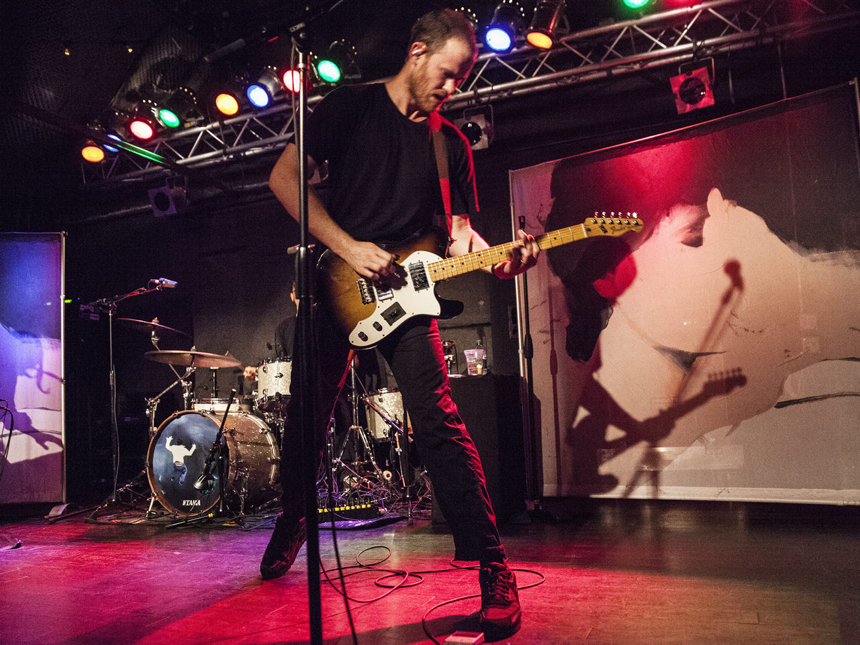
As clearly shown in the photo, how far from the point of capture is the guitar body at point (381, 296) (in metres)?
2.33

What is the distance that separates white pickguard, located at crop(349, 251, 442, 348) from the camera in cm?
233

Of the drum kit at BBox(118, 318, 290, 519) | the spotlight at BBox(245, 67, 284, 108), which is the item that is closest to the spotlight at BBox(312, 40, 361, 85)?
the spotlight at BBox(245, 67, 284, 108)

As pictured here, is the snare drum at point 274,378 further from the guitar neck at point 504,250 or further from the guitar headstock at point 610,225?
the guitar headstock at point 610,225

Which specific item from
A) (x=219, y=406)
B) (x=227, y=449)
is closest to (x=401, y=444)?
(x=227, y=449)

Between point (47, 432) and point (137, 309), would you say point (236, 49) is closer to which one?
point (47, 432)

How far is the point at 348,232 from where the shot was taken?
7.94 feet

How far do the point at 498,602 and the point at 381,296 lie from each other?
1.19 m

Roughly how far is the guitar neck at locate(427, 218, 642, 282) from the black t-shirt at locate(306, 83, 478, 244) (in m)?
0.20

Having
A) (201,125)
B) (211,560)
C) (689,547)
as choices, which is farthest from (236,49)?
(201,125)

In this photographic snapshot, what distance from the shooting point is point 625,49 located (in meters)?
5.44

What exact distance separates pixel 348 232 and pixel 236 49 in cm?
79

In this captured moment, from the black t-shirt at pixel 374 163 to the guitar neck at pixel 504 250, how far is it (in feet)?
0.65

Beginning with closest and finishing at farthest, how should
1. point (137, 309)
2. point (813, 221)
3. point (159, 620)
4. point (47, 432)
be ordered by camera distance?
point (159, 620), point (813, 221), point (47, 432), point (137, 309)

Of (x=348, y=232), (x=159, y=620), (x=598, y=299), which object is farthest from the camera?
(x=598, y=299)
